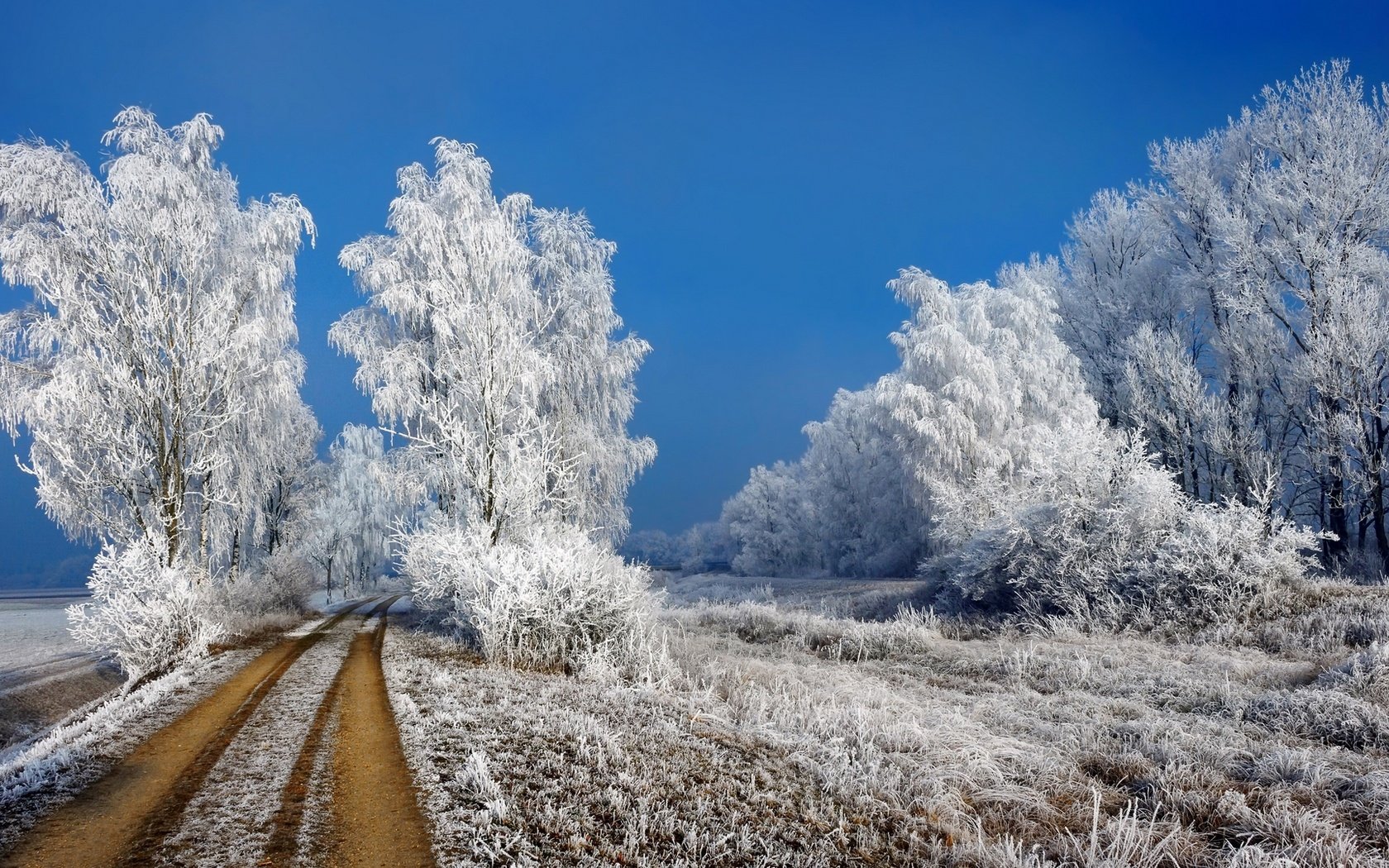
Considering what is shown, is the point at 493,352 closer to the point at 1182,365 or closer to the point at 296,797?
the point at 296,797

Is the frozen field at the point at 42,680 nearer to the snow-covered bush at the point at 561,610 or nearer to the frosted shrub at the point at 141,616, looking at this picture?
the frosted shrub at the point at 141,616

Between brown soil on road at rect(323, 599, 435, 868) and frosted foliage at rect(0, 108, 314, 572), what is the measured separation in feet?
22.5

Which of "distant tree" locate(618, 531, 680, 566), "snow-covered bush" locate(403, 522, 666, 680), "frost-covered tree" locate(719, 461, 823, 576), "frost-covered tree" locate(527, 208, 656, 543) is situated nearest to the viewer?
"snow-covered bush" locate(403, 522, 666, 680)

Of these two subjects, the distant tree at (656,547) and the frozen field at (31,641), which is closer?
the frozen field at (31,641)

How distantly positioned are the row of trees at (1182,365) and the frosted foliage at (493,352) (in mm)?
10939

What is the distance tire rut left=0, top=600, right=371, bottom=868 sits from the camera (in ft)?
11.6

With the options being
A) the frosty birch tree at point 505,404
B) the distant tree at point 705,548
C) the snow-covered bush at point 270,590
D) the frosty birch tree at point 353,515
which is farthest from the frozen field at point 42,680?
the distant tree at point 705,548

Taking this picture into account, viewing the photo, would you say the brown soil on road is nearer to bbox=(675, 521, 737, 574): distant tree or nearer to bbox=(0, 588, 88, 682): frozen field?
bbox=(0, 588, 88, 682): frozen field

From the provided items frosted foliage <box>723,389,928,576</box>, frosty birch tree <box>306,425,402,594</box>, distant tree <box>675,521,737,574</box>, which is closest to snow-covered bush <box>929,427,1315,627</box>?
frosted foliage <box>723,389,928,576</box>

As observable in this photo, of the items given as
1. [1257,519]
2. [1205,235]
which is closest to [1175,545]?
[1257,519]

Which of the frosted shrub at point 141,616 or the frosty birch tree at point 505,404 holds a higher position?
the frosty birch tree at point 505,404

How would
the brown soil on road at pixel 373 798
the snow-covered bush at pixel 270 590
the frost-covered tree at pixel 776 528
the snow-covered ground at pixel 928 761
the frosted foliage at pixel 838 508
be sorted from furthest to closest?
1. the frost-covered tree at pixel 776 528
2. the frosted foliage at pixel 838 508
3. the snow-covered bush at pixel 270 590
4. the snow-covered ground at pixel 928 761
5. the brown soil on road at pixel 373 798

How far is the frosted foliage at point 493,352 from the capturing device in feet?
41.4

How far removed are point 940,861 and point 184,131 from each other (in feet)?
72.0
